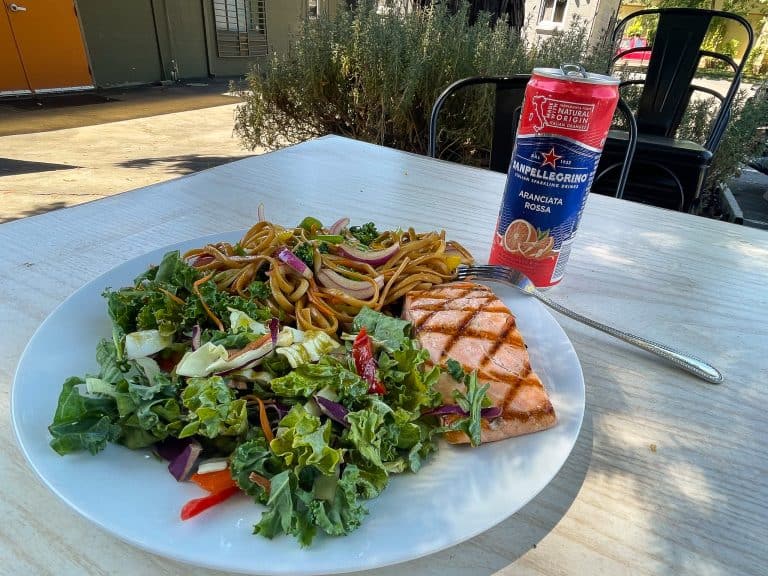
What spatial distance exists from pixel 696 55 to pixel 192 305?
165 inches

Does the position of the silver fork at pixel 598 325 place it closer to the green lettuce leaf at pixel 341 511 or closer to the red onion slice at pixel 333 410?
the red onion slice at pixel 333 410

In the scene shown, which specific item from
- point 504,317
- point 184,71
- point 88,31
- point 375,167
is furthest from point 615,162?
point 184,71

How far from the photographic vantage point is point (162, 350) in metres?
1.07

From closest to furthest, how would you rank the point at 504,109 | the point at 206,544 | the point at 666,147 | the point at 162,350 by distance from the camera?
the point at 206,544, the point at 162,350, the point at 504,109, the point at 666,147

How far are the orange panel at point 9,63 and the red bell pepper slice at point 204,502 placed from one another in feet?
40.5

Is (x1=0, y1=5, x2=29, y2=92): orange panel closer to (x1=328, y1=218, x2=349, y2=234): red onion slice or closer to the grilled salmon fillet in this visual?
(x1=328, y1=218, x2=349, y2=234): red onion slice

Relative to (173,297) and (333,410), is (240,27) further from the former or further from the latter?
(333,410)

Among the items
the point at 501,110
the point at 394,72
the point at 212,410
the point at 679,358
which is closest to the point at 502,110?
the point at 501,110

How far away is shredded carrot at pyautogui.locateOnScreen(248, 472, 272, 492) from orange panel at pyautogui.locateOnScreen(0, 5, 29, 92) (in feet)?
40.6

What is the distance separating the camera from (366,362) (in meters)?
0.99

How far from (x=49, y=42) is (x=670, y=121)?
463 inches

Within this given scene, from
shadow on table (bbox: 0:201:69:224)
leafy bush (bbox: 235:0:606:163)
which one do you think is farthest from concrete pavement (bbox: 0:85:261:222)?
leafy bush (bbox: 235:0:606:163)

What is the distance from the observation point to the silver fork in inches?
47.8

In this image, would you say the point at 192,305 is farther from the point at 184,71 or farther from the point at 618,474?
the point at 184,71
